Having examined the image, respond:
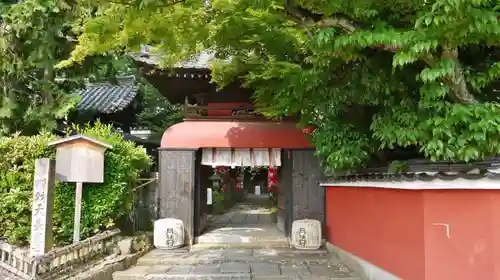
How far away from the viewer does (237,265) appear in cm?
984

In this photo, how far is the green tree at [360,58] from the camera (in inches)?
209

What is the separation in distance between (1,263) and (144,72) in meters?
6.48

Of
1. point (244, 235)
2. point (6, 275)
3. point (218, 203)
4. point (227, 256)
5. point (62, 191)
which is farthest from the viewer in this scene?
point (218, 203)

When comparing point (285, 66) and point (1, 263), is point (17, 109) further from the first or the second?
point (285, 66)

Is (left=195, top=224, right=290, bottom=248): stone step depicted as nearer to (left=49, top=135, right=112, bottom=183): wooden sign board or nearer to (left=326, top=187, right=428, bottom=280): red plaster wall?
(left=326, top=187, right=428, bottom=280): red plaster wall

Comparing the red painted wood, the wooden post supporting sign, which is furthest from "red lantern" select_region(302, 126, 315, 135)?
the wooden post supporting sign

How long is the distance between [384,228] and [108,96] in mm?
17052

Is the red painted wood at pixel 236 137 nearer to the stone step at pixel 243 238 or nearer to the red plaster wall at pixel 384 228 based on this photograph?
the red plaster wall at pixel 384 228

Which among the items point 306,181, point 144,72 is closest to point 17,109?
point 144,72

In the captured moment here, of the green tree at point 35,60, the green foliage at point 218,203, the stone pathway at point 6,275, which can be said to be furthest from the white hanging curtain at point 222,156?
the green foliage at point 218,203

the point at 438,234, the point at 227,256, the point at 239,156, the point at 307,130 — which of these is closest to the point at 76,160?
the point at 227,256

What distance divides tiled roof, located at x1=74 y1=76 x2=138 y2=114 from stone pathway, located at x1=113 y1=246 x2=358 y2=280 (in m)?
A: 9.51

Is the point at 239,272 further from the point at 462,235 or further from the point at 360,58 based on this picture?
the point at 360,58

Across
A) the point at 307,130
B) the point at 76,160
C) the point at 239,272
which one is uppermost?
the point at 307,130
